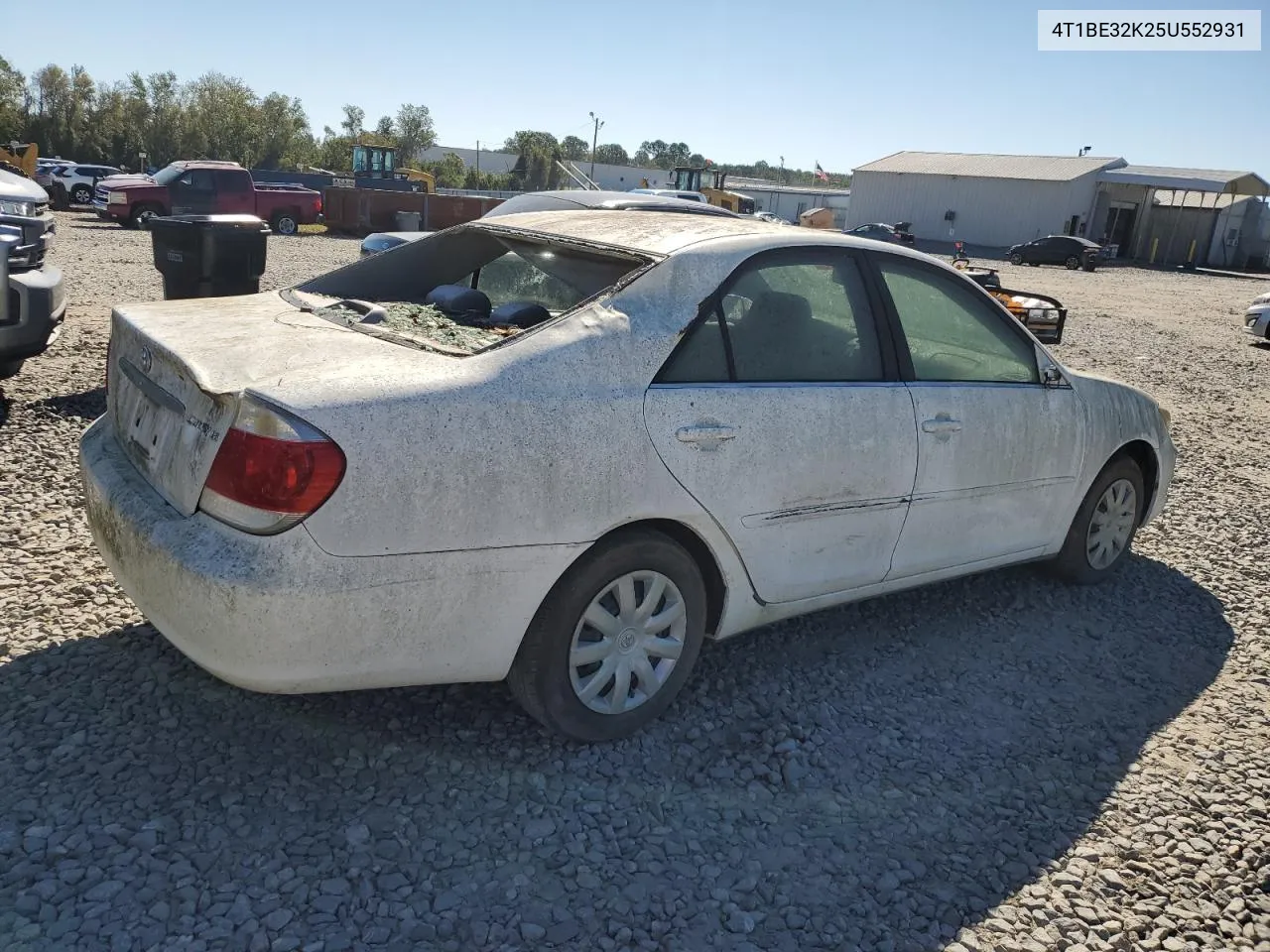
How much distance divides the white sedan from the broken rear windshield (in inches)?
0.6

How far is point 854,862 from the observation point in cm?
276

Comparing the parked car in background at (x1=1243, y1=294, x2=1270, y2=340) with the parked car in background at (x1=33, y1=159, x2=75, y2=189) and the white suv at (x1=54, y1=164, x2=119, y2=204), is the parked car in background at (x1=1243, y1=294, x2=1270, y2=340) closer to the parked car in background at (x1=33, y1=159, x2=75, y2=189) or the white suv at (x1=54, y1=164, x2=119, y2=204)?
the white suv at (x1=54, y1=164, x2=119, y2=204)

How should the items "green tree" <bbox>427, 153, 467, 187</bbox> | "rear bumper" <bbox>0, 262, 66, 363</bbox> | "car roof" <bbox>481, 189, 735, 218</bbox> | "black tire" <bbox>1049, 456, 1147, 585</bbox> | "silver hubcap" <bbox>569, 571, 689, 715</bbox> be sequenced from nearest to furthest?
1. "silver hubcap" <bbox>569, 571, 689, 715</bbox>
2. "black tire" <bbox>1049, 456, 1147, 585</bbox>
3. "rear bumper" <bbox>0, 262, 66, 363</bbox>
4. "car roof" <bbox>481, 189, 735, 218</bbox>
5. "green tree" <bbox>427, 153, 467, 187</bbox>

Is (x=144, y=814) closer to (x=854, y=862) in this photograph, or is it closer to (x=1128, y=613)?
(x=854, y=862)

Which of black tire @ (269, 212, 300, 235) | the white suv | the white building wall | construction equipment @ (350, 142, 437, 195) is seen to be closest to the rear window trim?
black tire @ (269, 212, 300, 235)

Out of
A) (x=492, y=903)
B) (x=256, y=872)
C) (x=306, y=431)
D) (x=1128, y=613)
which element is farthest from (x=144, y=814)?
(x=1128, y=613)

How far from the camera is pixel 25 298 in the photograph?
5445 millimetres

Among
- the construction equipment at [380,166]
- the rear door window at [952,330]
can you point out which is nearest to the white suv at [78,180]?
the construction equipment at [380,166]

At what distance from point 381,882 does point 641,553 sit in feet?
3.81

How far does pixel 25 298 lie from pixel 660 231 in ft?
13.1

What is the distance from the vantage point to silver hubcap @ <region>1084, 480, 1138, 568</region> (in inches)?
189

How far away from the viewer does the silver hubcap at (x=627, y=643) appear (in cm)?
301

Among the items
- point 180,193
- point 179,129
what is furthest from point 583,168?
point 180,193

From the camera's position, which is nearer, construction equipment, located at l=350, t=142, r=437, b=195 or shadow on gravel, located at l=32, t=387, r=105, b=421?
shadow on gravel, located at l=32, t=387, r=105, b=421
